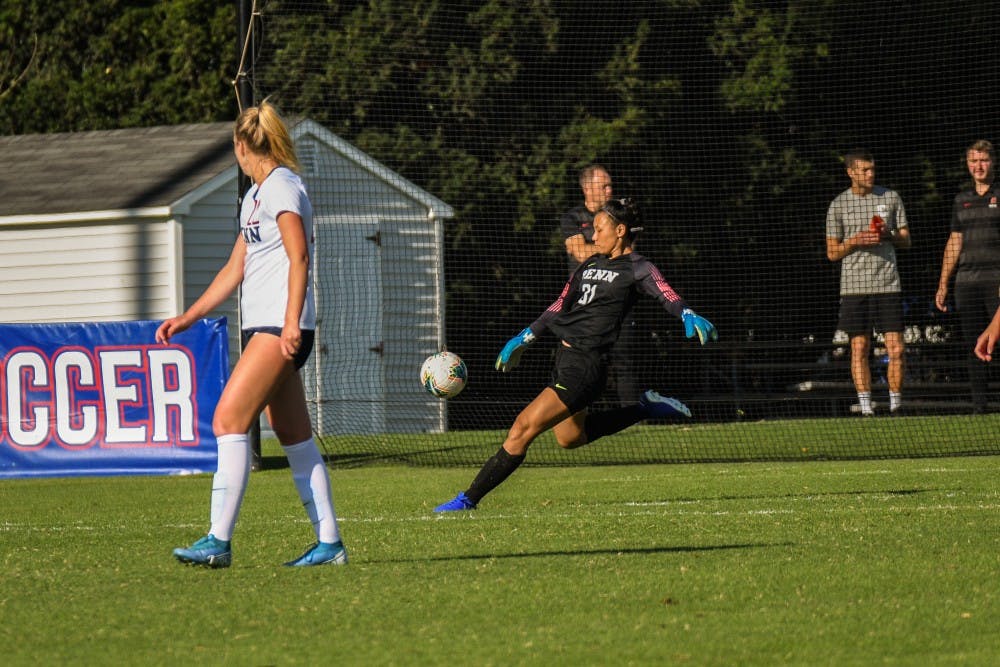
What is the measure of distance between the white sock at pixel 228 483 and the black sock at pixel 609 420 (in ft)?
12.7

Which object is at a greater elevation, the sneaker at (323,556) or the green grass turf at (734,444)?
the sneaker at (323,556)

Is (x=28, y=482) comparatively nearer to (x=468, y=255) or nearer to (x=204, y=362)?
(x=204, y=362)

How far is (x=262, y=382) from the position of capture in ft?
23.0

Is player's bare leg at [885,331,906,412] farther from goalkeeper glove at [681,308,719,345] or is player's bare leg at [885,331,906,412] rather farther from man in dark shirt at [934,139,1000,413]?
goalkeeper glove at [681,308,719,345]

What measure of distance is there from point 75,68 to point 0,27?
183 centimetres

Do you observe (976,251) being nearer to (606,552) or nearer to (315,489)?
(606,552)

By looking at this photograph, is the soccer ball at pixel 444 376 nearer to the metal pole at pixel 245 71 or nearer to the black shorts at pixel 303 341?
the metal pole at pixel 245 71

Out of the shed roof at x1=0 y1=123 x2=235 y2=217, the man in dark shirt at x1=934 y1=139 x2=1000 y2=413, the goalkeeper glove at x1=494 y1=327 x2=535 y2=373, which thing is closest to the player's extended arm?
the goalkeeper glove at x1=494 y1=327 x2=535 y2=373

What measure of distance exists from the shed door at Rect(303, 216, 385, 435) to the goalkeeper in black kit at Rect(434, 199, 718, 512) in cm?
1209

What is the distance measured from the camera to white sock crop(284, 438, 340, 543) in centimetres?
734

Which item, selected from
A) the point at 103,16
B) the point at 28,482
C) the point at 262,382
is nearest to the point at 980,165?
the point at 28,482

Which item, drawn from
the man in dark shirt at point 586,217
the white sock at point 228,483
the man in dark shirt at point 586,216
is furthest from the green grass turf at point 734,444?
the white sock at point 228,483

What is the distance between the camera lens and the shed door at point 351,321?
75.9 ft

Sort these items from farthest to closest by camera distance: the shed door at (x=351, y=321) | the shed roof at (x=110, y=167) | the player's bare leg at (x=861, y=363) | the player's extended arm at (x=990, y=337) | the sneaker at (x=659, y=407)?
the shed door at (x=351, y=321) → the shed roof at (x=110, y=167) → the player's bare leg at (x=861, y=363) → the sneaker at (x=659, y=407) → the player's extended arm at (x=990, y=337)
